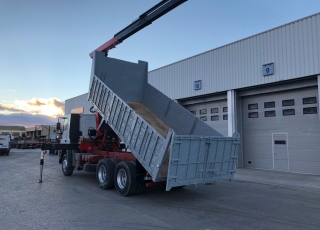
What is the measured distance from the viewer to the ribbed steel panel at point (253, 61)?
13.4 m

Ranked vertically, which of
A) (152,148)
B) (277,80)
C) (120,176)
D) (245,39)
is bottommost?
(120,176)

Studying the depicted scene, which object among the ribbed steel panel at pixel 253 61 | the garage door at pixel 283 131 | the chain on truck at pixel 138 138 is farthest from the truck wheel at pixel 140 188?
the ribbed steel panel at pixel 253 61

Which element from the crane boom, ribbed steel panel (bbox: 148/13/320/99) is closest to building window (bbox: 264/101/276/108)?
ribbed steel panel (bbox: 148/13/320/99)

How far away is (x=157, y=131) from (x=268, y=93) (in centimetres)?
998

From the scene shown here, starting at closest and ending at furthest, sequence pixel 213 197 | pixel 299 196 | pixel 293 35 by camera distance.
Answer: pixel 213 197, pixel 299 196, pixel 293 35

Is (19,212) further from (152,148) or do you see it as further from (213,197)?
(213,197)

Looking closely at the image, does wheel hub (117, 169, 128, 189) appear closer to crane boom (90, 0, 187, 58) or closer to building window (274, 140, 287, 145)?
crane boom (90, 0, 187, 58)

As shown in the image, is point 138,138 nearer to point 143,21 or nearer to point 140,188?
point 140,188

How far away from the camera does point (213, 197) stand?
842cm

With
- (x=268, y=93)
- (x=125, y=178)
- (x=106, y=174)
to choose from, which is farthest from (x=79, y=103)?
(x=125, y=178)

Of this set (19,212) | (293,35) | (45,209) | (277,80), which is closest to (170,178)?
(45,209)

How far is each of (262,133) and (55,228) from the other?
524 inches

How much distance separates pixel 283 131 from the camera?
14.9 m

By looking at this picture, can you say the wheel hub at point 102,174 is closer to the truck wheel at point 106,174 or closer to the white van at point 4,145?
the truck wheel at point 106,174
